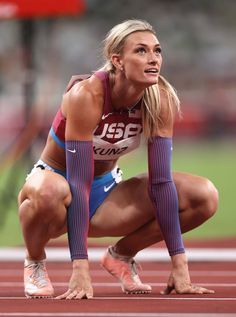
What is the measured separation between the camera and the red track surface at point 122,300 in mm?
4039

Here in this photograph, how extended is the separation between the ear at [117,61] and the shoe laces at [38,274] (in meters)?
0.99

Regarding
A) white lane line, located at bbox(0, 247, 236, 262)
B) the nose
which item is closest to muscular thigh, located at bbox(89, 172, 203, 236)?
the nose

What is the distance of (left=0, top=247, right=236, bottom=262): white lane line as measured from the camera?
23.5ft

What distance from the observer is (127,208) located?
5043mm

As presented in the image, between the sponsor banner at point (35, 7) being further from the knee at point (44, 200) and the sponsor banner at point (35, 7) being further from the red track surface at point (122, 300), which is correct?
the knee at point (44, 200)

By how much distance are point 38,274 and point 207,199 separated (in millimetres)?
869

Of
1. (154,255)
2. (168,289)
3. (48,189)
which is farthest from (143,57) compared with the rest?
(154,255)

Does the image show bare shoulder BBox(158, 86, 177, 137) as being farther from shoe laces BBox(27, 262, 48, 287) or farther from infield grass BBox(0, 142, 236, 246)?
infield grass BBox(0, 142, 236, 246)

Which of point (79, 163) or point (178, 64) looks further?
point (178, 64)

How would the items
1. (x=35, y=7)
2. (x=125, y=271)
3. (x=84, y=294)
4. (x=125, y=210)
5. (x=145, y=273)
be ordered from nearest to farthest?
(x=84, y=294) → (x=125, y=210) → (x=125, y=271) → (x=145, y=273) → (x=35, y=7)

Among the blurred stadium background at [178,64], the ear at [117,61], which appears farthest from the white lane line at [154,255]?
the blurred stadium background at [178,64]

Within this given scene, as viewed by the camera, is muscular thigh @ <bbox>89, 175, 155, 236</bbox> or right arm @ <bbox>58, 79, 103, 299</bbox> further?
muscular thigh @ <bbox>89, 175, 155, 236</bbox>

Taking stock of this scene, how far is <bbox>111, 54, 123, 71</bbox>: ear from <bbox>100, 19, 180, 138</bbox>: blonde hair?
0.02m

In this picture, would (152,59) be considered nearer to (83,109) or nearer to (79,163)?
(83,109)
